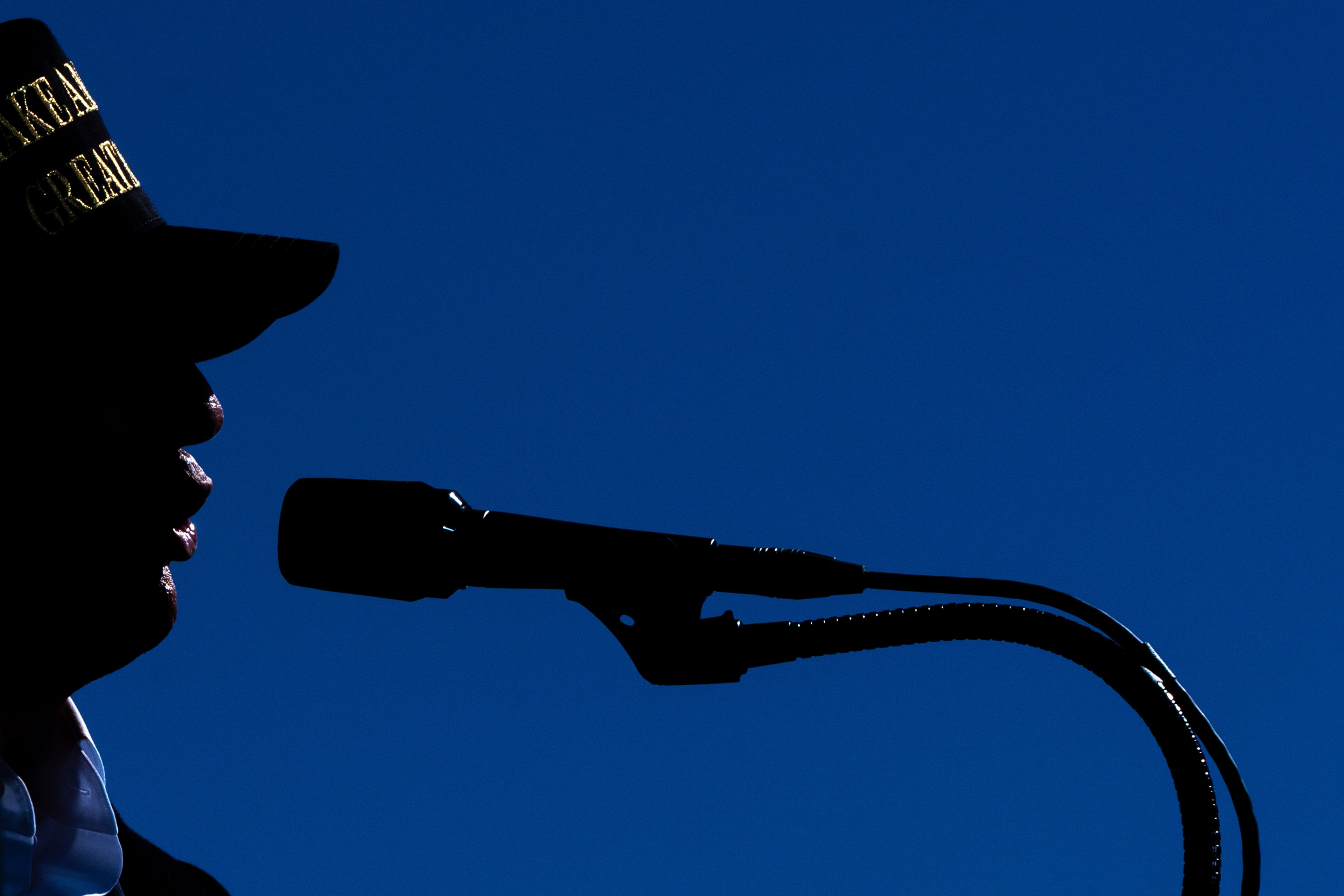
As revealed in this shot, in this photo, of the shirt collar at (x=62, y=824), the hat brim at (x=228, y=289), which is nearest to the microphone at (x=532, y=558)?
the hat brim at (x=228, y=289)

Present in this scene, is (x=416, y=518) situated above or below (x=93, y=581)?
above

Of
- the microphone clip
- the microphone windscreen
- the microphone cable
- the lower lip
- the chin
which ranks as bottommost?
the chin

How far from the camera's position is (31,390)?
2027 millimetres

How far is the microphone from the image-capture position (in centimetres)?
161

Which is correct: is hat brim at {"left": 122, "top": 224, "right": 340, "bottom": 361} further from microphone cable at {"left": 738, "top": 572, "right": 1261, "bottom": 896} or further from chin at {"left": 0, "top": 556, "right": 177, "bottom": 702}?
microphone cable at {"left": 738, "top": 572, "right": 1261, "bottom": 896}

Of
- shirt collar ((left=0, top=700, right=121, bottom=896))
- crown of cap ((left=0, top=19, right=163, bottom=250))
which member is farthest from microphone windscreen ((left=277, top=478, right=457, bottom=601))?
shirt collar ((left=0, top=700, right=121, bottom=896))

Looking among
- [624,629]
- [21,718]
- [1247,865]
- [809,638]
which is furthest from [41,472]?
[1247,865]

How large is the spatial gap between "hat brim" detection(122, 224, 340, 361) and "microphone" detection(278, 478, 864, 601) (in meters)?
0.67

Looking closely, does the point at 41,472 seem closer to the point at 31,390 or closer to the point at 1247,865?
the point at 31,390

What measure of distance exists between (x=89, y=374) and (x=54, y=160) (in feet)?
1.34

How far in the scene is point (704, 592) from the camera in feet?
5.32

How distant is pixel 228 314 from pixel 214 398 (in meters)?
0.20

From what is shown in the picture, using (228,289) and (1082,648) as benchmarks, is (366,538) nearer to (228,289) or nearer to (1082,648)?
(228,289)

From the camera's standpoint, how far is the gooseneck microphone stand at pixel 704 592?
1.57 meters
